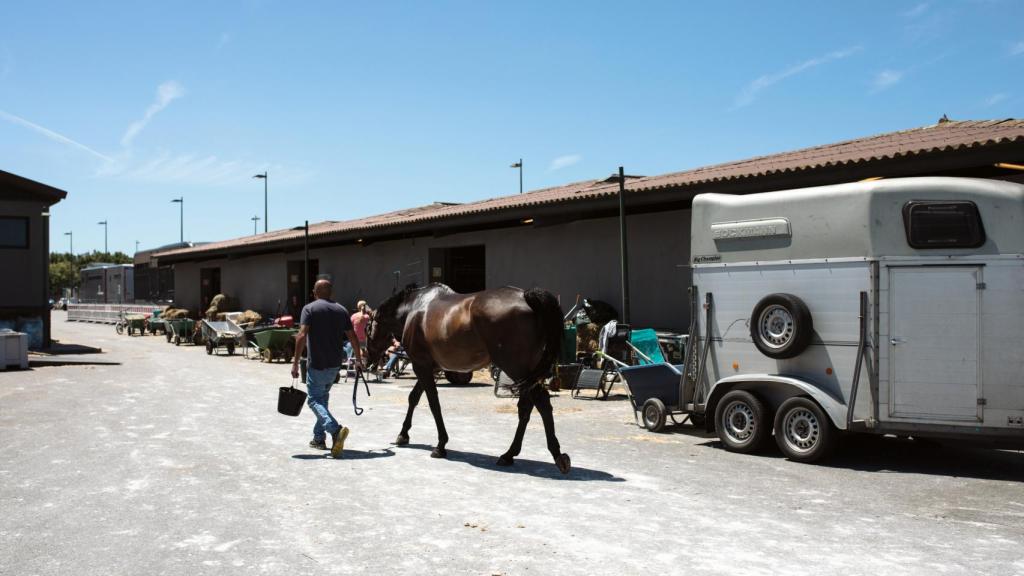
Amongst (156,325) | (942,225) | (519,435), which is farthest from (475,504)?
(156,325)

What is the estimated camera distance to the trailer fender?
29.9ft

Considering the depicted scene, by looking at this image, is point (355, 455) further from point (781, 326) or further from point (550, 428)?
point (781, 326)

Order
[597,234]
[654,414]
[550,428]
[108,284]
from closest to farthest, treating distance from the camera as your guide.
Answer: [550,428]
[654,414]
[597,234]
[108,284]

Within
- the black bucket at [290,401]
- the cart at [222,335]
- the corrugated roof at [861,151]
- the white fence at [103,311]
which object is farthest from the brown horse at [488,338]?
the white fence at [103,311]

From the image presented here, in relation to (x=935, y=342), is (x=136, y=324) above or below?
below

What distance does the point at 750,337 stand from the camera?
9.97 m

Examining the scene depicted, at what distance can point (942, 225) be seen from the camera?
8.70m

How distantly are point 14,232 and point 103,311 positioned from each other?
27814 mm

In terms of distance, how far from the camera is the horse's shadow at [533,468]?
8266 millimetres

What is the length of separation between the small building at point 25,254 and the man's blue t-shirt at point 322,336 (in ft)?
78.9

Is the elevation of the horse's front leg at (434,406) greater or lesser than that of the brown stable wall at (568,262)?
lesser

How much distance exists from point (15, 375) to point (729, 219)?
17.6m

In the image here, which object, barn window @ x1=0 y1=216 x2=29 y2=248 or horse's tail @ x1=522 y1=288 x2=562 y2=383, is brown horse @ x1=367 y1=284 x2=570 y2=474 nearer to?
horse's tail @ x1=522 y1=288 x2=562 y2=383

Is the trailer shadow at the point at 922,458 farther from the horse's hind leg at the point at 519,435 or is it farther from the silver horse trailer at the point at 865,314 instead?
the horse's hind leg at the point at 519,435
